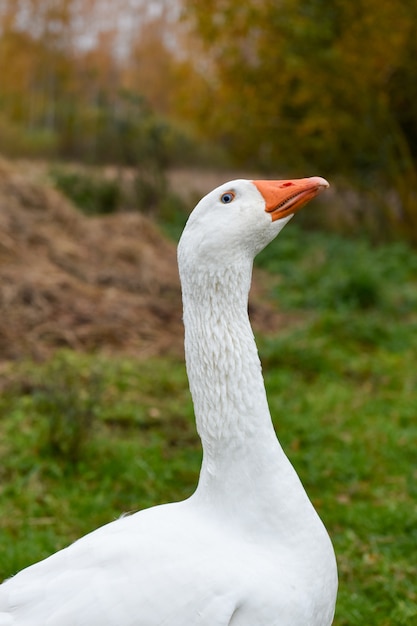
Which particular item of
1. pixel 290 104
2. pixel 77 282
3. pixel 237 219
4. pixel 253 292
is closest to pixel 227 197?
pixel 237 219

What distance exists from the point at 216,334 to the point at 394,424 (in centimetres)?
351

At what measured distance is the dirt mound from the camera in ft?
20.9

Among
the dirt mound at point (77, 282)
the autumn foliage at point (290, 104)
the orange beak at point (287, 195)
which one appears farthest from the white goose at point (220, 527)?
the autumn foliage at point (290, 104)

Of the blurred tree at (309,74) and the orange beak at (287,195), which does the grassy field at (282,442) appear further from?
the blurred tree at (309,74)

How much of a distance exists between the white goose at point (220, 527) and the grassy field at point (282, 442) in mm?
1360

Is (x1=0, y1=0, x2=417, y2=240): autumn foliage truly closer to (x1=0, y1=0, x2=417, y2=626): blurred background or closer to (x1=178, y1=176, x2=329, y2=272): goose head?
(x1=0, y1=0, x2=417, y2=626): blurred background

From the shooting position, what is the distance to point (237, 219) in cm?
191

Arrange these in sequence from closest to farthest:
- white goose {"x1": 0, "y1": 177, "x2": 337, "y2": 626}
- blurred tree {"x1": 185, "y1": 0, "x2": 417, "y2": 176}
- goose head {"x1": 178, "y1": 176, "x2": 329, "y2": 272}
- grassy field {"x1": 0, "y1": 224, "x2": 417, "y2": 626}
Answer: white goose {"x1": 0, "y1": 177, "x2": 337, "y2": 626} → goose head {"x1": 178, "y1": 176, "x2": 329, "y2": 272} → grassy field {"x1": 0, "y1": 224, "x2": 417, "y2": 626} → blurred tree {"x1": 185, "y1": 0, "x2": 417, "y2": 176}

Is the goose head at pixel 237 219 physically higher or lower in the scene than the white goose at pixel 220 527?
higher

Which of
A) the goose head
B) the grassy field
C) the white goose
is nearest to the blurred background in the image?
the grassy field

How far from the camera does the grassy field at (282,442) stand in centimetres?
351

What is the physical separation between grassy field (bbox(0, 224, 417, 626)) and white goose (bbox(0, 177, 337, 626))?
1360 millimetres

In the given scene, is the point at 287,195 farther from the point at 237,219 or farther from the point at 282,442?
the point at 282,442

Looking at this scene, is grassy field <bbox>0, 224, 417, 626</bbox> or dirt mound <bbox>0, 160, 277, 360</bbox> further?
dirt mound <bbox>0, 160, 277, 360</bbox>
